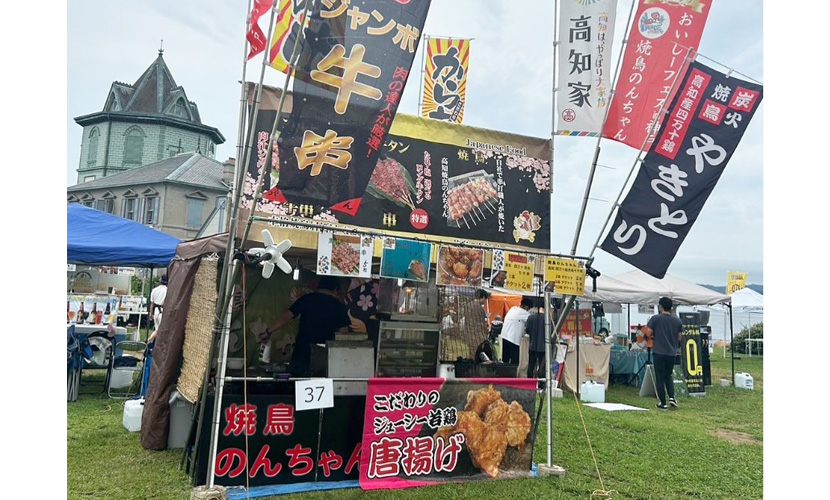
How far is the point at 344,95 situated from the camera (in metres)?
4.38

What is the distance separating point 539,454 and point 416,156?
380 centimetres

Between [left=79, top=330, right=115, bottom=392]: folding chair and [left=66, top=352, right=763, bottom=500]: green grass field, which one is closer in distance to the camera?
[left=66, top=352, right=763, bottom=500]: green grass field

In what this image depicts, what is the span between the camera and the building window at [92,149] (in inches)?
1481

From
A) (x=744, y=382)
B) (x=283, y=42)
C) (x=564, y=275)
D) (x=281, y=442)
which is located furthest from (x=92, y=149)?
(x=564, y=275)

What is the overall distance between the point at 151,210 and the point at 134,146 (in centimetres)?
780

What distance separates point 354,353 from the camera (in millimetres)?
5574

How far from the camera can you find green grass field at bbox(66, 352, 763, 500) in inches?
206

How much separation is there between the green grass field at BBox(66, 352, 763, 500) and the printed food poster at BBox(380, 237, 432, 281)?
195cm

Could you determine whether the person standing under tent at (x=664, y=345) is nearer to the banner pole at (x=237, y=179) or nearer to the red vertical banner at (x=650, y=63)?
the red vertical banner at (x=650, y=63)

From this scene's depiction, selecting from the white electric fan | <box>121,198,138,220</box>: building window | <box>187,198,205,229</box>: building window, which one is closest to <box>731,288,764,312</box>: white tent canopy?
the white electric fan

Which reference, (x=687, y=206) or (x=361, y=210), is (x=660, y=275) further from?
(x=361, y=210)

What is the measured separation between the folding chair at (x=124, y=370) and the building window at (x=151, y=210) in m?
23.8

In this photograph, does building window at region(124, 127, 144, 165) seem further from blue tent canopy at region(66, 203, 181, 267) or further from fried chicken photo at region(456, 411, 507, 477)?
fried chicken photo at region(456, 411, 507, 477)

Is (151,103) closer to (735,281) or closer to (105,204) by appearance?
(105,204)
